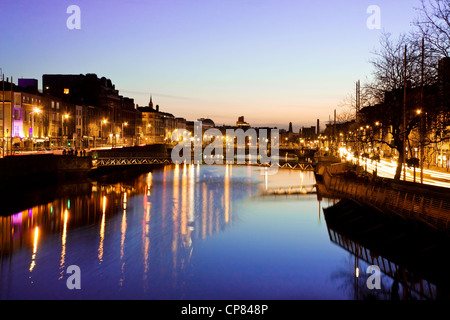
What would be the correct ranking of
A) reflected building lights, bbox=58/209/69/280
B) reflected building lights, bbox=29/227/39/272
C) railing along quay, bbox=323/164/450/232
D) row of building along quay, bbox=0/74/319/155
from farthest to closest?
row of building along quay, bbox=0/74/319/155 < reflected building lights, bbox=29/227/39/272 < reflected building lights, bbox=58/209/69/280 < railing along quay, bbox=323/164/450/232

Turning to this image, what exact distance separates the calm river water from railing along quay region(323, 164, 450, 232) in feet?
11.4

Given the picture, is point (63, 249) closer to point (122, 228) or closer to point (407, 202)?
point (122, 228)

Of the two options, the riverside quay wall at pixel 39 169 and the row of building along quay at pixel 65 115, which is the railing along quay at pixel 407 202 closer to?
the riverside quay wall at pixel 39 169

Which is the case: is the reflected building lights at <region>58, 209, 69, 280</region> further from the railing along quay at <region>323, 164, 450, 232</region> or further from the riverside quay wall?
the railing along quay at <region>323, 164, 450, 232</region>

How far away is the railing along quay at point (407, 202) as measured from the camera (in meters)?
22.9

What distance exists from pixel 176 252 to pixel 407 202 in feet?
44.1

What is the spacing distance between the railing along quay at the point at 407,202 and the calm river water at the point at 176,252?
3481mm

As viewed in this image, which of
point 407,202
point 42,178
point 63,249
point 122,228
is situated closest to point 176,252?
point 63,249

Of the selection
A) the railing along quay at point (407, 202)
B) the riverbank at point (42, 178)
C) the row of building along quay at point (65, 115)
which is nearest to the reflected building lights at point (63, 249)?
the riverbank at point (42, 178)

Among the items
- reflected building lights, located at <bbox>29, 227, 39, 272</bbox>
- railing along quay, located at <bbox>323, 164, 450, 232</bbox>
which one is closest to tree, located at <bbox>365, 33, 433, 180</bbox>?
railing along quay, located at <bbox>323, 164, 450, 232</bbox>

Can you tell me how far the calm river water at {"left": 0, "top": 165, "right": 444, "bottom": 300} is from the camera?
2242 cm

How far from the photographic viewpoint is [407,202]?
26.8 m

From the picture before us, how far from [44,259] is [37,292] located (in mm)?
5736

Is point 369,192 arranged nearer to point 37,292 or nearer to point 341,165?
point 37,292
